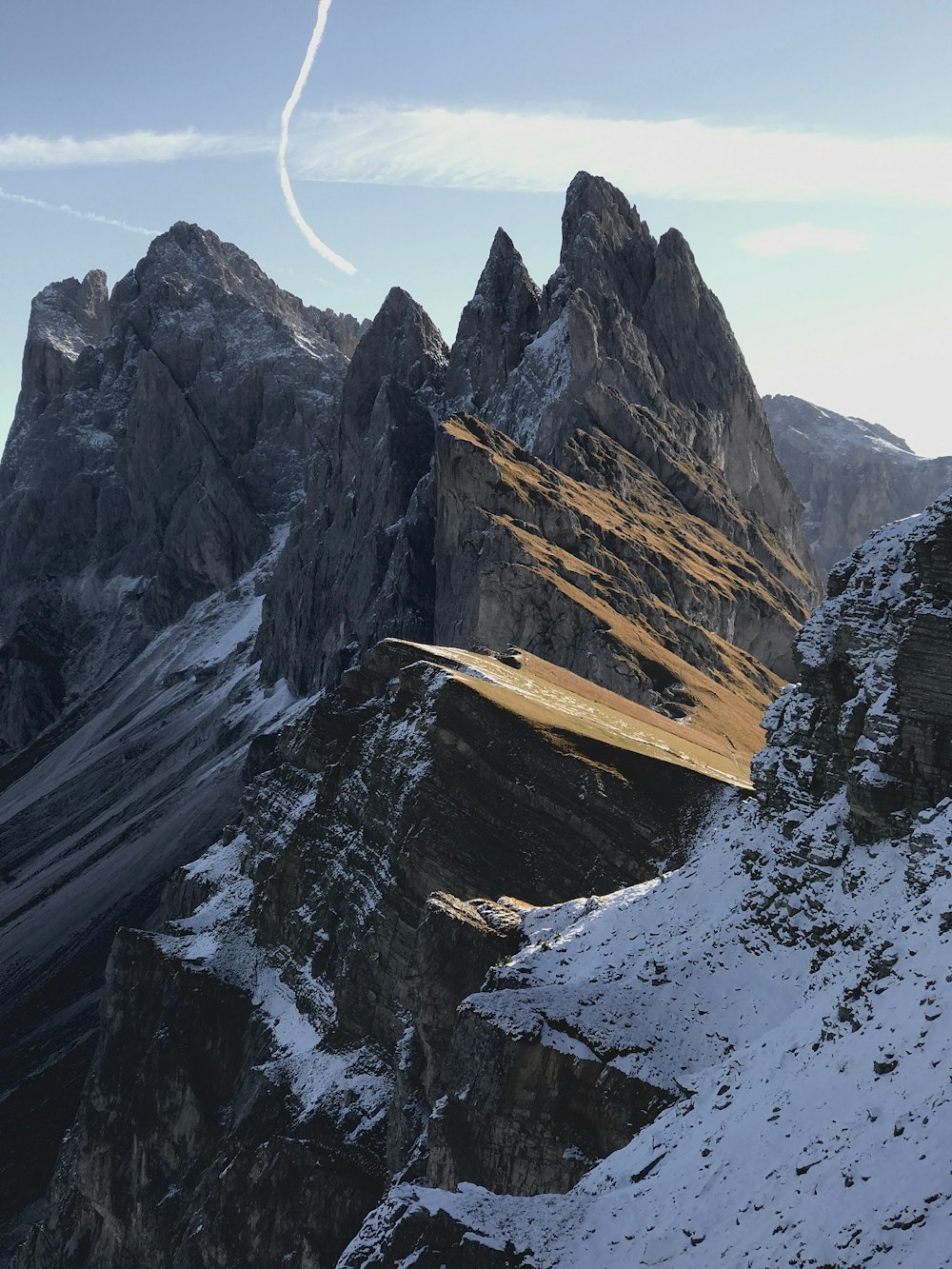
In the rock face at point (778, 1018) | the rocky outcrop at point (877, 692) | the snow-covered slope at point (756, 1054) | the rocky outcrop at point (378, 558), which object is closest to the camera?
the snow-covered slope at point (756, 1054)

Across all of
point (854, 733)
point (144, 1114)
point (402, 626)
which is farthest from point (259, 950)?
point (402, 626)

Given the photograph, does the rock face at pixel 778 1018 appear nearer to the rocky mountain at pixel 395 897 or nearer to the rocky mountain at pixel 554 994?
the rocky mountain at pixel 554 994

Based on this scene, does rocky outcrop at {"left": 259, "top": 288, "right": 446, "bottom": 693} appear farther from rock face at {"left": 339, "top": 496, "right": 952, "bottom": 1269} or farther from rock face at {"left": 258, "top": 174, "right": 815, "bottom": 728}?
rock face at {"left": 339, "top": 496, "right": 952, "bottom": 1269}

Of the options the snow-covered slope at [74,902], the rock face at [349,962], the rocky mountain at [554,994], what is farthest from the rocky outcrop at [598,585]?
the snow-covered slope at [74,902]

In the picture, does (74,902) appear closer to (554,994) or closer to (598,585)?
(598,585)

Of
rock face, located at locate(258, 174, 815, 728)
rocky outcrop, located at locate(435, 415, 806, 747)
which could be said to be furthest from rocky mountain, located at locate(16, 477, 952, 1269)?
rock face, located at locate(258, 174, 815, 728)

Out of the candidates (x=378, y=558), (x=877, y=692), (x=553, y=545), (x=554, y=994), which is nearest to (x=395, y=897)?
(x=554, y=994)
